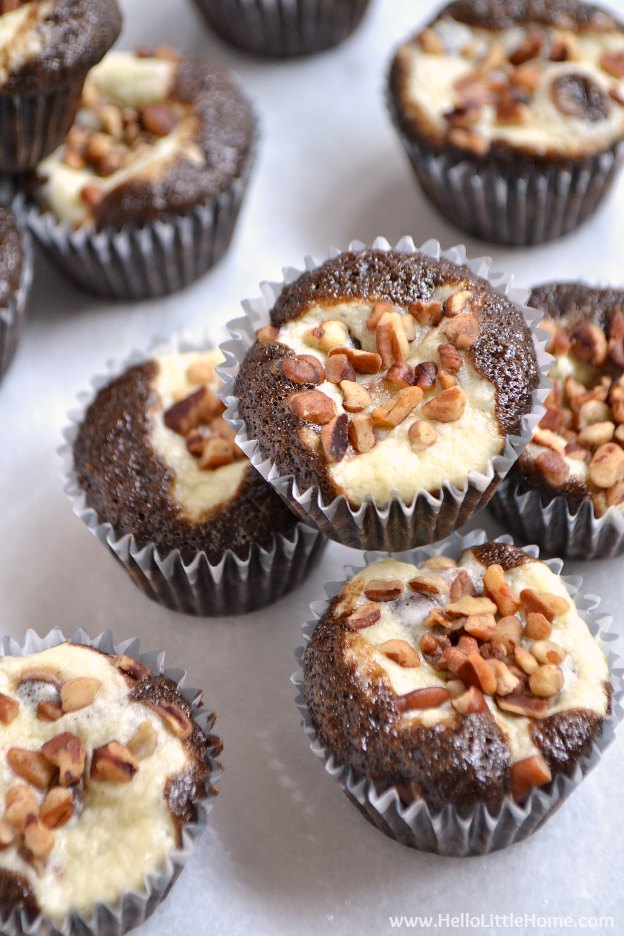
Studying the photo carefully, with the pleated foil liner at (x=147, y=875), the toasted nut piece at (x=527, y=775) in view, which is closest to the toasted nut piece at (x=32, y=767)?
the pleated foil liner at (x=147, y=875)

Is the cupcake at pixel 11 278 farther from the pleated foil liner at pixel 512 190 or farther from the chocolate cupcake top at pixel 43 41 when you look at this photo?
the pleated foil liner at pixel 512 190

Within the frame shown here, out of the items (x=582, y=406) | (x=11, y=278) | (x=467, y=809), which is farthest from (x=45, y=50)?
(x=467, y=809)

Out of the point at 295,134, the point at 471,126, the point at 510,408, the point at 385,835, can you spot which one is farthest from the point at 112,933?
the point at 295,134

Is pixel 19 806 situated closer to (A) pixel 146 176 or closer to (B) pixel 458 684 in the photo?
(B) pixel 458 684

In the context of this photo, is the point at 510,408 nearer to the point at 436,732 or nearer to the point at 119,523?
the point at 436,732

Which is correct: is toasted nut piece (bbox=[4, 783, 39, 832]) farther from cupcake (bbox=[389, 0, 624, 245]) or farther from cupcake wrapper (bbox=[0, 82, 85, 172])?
cupcake (bbox=[389, 0, 624, 245])
